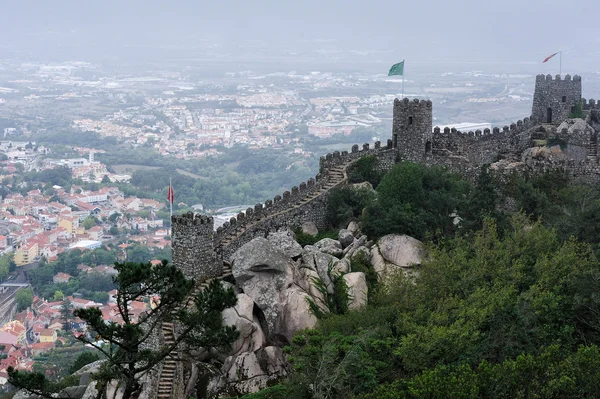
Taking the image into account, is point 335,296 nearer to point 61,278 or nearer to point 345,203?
point 345,203

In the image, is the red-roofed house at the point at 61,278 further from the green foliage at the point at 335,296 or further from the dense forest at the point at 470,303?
the green foliage at the point at 335,296

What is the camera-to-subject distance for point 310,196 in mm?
35625

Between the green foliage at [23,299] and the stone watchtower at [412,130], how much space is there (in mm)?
32340

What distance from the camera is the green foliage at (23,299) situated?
201ft

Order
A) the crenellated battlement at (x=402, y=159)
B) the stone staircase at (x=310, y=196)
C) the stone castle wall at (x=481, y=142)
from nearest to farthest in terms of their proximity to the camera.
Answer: the crenellated battlement at (x=402, y=159)
the stone staircase at (x=310, y=196)
the stone castle wall at (x=481, y=142)

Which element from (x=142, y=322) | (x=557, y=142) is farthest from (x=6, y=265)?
(x=142, y=322)

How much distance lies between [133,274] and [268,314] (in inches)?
254

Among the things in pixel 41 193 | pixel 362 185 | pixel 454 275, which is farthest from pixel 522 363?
pixel 41 193

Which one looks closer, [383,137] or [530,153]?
[530,153]

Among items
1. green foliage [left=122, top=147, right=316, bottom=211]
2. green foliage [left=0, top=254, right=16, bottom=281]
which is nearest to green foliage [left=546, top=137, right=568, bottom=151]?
green foliage [left=122, top=147, right=316, bottom=211]

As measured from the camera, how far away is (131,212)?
81938 mm

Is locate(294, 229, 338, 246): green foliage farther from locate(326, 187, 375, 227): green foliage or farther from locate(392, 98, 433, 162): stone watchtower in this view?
locate(392, 98, 433, 162): stone watchtower

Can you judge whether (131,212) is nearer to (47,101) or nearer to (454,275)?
(454,275)

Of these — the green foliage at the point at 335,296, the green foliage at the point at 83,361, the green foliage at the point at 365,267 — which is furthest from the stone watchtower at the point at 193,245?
the green foliage at the point at 83,361
